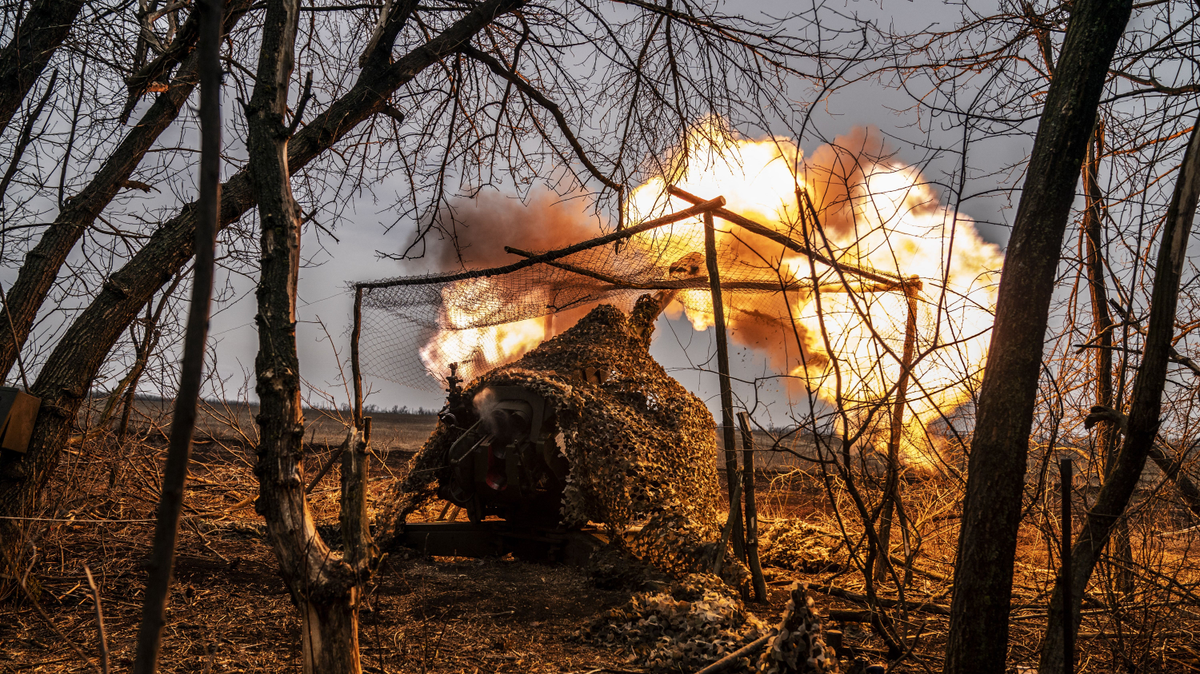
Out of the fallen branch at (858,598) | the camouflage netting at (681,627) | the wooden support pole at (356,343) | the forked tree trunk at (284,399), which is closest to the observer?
the forked tree trunk at (284,399)

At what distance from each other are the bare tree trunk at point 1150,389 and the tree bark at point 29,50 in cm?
594

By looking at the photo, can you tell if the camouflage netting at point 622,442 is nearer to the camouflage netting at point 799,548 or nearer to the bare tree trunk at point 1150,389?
the camouflage netting at point 799,548

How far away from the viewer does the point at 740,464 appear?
523 cm

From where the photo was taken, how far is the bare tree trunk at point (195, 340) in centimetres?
95

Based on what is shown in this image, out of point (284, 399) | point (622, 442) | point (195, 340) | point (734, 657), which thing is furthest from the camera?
point (622, 442)

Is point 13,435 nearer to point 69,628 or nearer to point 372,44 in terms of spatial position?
point 69,628

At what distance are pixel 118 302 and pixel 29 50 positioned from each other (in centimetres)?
186

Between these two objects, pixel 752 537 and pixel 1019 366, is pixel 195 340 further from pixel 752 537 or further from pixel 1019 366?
pixel 752 537

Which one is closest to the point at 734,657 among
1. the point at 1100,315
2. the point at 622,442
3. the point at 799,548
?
the point at 622,442

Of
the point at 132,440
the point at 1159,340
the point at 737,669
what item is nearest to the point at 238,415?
the point at 132,440

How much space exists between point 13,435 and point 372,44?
2.95m

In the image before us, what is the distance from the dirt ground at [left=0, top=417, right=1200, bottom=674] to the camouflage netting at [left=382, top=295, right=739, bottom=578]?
21.7 inches

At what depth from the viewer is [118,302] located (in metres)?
3.94

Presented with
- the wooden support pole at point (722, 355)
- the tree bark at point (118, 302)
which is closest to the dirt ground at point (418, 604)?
the tree bark at point (118, 302)
